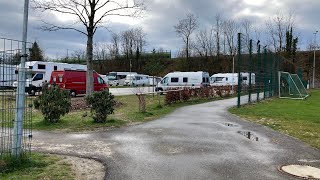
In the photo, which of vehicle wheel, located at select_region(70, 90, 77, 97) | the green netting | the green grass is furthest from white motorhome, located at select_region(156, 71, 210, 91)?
the green grass

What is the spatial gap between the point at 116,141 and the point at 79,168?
9.52ft

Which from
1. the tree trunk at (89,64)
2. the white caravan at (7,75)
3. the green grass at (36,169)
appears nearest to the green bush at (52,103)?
the green grass at (36,169)

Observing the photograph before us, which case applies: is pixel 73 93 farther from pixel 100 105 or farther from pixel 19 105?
pixel 19 105

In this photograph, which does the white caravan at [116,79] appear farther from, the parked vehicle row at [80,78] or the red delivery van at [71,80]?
the red delivery van at [71,80]

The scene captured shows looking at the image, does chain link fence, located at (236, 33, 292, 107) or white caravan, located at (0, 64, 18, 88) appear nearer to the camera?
white caravan, located at (0, 64, 18, 88)

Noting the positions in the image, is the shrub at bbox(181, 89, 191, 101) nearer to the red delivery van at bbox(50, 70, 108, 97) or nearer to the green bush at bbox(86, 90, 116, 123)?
the red delivery van at bbox(50, 70, 108, 97)

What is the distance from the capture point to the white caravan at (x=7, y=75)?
6.49 m

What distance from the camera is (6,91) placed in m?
6.86

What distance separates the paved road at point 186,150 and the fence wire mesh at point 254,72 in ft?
29.1

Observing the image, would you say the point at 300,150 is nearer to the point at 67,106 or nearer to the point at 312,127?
the point at 312,127

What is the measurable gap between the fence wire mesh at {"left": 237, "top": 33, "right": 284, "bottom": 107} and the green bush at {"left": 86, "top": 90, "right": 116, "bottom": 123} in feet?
30.2

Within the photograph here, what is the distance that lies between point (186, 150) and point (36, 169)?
3.47 meters

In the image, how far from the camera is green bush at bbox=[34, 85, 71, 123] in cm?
1293

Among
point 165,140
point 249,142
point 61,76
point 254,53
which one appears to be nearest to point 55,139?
point 165,140
